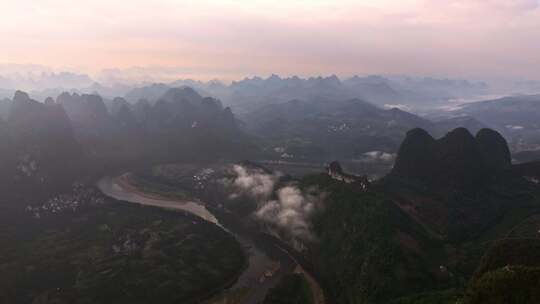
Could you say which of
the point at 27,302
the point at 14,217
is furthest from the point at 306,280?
the point at 14,217

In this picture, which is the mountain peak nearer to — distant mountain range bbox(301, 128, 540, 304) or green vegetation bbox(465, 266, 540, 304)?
distant mountain range bbox(301, 128, 540, 304)

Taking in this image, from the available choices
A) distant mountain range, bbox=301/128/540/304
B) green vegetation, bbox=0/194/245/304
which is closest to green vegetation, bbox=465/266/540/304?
distant mountain range, bbox=301/128/540/304

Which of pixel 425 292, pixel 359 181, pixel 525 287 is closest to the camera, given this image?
pixel 525 287

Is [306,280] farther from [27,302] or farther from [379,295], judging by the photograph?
[27,302]

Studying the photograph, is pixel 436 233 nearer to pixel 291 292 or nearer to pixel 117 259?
pixel 291 292

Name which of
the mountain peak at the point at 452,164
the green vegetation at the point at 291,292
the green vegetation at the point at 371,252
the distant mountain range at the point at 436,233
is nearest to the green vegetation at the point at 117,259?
the green vegetation at the point at 291,292

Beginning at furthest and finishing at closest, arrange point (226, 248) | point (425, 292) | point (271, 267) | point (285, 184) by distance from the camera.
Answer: point (285, 184) < point (226, 248) < point (271, 267) < point (425, 292)
